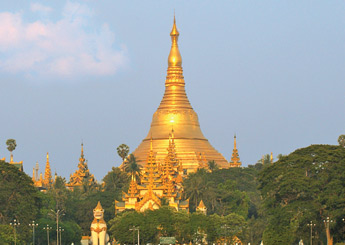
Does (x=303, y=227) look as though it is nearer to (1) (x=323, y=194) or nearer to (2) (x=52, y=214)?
(1) (x=323, y=194)

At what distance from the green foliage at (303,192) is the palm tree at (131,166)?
49282 millimetres

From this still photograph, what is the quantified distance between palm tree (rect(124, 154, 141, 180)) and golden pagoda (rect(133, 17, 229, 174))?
1269 cm

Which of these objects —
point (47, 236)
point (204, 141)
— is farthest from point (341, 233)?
point (204, 141)

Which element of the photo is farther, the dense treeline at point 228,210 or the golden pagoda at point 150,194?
the golden pagoda at point 150,194

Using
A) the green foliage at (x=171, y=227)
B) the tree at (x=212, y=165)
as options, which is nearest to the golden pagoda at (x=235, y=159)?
the tree at (x=212, y=165)

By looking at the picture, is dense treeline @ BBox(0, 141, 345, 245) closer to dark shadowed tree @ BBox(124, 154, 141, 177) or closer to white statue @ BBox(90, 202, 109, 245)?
white statue @ BBox(90, 202, 109, 245)

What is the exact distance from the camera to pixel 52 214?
133125 millimetres

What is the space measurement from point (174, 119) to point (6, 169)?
7044 centimetres

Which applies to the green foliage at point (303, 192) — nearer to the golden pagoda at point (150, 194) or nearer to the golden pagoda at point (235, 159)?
the golden pagoda at point (150, 194)

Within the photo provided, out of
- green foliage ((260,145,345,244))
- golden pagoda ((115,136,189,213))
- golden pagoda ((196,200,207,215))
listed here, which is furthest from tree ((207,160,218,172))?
green foliage ((260,145,345,244))

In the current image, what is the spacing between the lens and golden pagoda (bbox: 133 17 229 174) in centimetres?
18575

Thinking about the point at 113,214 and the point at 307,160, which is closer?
the point at 307,160

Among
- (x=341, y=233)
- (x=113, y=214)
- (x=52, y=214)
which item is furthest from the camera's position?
→ (x=113, y=214)

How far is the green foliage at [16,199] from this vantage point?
118 meters
